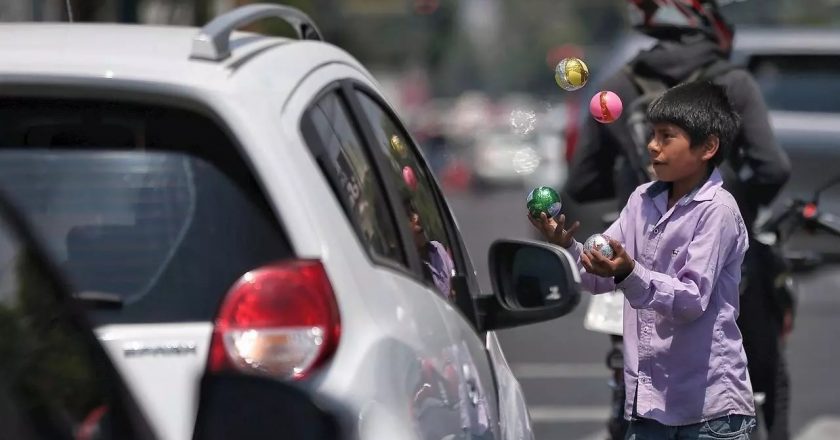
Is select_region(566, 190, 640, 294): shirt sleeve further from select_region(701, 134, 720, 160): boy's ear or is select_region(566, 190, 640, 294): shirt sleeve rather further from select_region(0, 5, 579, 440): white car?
select_region(0, 5, 579, 440): white car

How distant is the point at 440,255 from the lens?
3.98 m

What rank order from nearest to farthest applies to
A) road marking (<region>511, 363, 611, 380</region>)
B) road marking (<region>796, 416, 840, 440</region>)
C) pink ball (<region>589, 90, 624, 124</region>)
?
pink ball (<region>589, 90, 624, 124</region>)
road marking (<region>796, 416, 840, 440</region>)
road marking (<region>511, 363, 611, 380</region>)

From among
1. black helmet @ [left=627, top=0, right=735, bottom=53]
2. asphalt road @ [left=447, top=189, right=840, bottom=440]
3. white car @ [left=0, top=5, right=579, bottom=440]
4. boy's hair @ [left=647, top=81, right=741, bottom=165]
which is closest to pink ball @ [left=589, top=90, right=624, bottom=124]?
boy's hair @ [left=647, top=81, right=741, bottom=165]

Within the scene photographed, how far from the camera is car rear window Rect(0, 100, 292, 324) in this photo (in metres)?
3.11

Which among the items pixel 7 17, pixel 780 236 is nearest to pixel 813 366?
pixel 780 236

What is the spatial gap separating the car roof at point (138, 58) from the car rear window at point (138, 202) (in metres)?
0.07

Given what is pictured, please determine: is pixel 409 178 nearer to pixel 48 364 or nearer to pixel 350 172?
pixel 350 172

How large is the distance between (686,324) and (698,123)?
1.59 ft

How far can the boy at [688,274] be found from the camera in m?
4.22

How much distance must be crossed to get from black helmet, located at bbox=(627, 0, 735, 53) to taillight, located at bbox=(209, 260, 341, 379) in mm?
3044

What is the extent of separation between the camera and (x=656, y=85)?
571 cm

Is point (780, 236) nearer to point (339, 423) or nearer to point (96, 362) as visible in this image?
point (339, 423)

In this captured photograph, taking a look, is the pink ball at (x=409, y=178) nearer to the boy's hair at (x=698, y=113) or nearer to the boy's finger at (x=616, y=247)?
the boy's finger at (x=616, y=247)

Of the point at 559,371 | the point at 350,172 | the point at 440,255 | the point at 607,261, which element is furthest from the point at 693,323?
the point at 559,371
